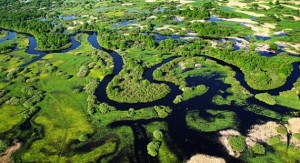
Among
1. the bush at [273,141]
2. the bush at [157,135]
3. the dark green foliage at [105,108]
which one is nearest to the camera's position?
the bush at [273,141]

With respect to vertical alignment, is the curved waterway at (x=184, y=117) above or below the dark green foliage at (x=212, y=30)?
below

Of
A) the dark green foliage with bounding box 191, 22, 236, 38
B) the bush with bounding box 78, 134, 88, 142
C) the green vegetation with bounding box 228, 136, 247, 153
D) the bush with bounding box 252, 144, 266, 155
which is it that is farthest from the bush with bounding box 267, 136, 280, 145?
the dark green foliage with bounding box 191, 22, 236, 38

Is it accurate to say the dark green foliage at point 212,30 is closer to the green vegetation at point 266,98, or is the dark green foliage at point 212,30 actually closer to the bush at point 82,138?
the green vegetation at point 266,98

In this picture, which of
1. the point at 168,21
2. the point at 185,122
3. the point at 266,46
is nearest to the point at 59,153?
the point at 185,122

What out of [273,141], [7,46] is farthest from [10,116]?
[273,141]

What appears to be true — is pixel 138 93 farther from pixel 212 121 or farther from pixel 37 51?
pixel 37 51

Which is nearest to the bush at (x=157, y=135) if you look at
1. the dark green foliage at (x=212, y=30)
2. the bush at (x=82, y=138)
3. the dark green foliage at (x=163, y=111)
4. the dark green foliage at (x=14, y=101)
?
the dark green foliage at (x=163, y=111)

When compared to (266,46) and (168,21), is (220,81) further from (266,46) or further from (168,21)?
(168,21)
